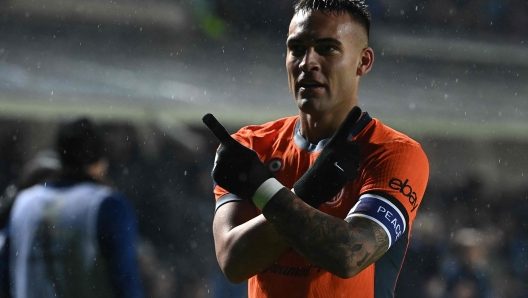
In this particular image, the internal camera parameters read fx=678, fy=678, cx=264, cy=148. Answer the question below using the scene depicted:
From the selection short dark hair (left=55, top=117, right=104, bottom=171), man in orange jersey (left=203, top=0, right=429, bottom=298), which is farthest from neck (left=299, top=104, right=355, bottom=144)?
short dark hair (left=55, top=117, right=104, bottom=171)

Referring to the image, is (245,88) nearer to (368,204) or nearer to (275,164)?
(275,164)

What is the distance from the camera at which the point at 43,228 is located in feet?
9.14

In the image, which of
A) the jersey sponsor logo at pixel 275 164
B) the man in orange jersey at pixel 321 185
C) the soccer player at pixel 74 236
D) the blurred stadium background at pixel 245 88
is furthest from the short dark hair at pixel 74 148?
the blurred stadium background at pixel 245 88

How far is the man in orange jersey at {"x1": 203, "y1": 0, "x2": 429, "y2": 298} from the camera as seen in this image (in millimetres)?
1614

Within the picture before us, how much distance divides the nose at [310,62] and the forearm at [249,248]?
1.46ft

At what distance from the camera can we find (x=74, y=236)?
2746mm

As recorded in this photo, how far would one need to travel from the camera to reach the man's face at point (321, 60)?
1.89 m

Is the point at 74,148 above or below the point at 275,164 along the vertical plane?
below

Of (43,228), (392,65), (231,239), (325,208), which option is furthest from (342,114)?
(392,65)

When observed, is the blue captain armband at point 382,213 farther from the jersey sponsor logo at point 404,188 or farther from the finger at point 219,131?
the finger at point 219,131

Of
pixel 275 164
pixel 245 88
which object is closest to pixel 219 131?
pixel 275 164

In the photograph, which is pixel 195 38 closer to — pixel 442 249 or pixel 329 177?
pixel 442 249

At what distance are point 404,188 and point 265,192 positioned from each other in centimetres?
40

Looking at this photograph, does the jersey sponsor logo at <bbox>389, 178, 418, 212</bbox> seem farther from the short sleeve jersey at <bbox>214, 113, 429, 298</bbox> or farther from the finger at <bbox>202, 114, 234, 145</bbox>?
the finger at <bbox>202, 114, 234, 145</bbox>
